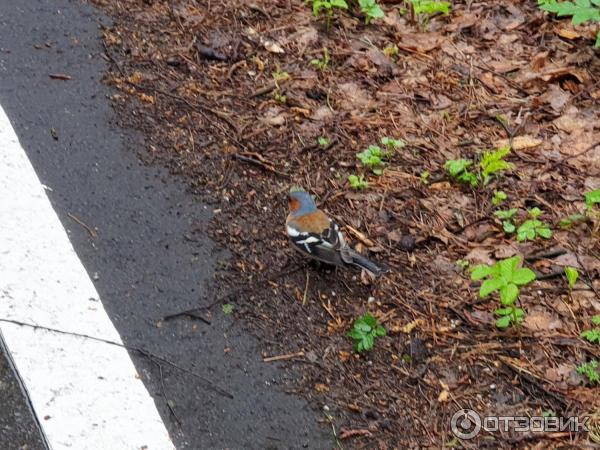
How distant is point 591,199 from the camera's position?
411 cm

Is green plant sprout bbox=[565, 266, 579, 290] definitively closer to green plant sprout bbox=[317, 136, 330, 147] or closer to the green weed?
the green weed

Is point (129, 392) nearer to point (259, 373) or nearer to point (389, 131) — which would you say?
point (259, 373)

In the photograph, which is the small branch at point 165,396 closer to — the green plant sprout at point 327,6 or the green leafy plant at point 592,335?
the green leafy plant at point 592,335

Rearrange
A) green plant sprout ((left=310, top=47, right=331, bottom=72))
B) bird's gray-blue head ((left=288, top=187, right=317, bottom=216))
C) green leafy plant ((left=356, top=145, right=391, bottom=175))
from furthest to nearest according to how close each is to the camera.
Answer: green plant sprout ((left=310, top=47, right=331, bottom=72)), green leafy plant ((left=356, top=145, right=391, bottom=175)), bird's gray-blue head ((left=288, top=187, right=317, bottom=216))

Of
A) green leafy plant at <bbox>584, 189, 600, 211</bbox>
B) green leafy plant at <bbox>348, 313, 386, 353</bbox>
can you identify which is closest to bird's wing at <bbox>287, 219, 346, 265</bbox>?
green leafy plant at <bbox>348, 313, 386, 353</bbox>

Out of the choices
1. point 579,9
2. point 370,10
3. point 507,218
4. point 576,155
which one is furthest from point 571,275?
point 370,10

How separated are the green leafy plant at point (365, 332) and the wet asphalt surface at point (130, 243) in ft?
1.29

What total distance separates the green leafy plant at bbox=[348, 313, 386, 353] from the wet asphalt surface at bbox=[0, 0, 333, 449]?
15.5 inches

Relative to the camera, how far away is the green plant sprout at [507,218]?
4.11 m

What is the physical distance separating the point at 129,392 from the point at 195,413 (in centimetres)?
27

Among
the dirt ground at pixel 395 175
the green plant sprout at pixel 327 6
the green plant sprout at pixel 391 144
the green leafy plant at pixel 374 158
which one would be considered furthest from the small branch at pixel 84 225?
the green plant sprout at pixel 327 6

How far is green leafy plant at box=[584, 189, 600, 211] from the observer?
409cm

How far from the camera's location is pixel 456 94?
16.1 feet

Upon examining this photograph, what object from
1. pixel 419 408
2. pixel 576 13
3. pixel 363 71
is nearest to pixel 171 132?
pixel 363 71
